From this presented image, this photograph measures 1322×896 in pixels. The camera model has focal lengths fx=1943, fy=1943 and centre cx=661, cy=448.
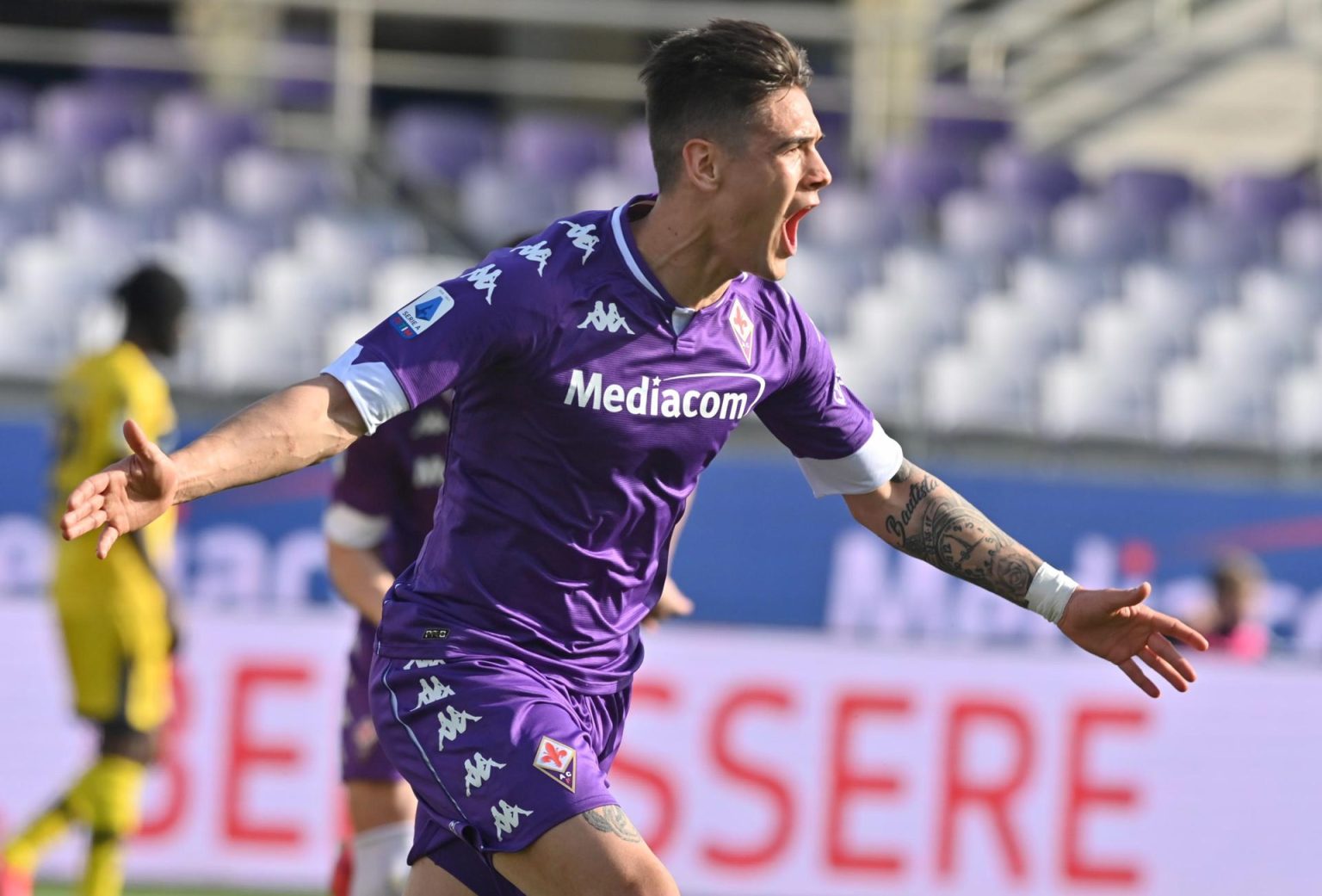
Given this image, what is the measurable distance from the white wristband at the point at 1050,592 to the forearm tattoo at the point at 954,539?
0.02 metres

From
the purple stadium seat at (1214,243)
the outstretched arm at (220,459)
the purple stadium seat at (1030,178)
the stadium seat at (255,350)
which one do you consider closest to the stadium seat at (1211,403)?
the purple stadium seat at (1214,243)

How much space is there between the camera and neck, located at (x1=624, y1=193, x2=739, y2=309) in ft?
13.0

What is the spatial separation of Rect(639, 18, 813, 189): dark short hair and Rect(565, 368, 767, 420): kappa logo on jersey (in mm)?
438

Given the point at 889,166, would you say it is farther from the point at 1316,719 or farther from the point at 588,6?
the point at 1316,719

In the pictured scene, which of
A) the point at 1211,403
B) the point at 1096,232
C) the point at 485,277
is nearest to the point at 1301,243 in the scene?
the point at 1096,232

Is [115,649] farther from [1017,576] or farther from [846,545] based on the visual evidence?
[846,545]

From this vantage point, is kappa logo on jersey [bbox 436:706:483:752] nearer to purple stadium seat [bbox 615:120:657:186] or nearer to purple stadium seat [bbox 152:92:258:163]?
purple stadium seat [bbox 615:120:657:186]

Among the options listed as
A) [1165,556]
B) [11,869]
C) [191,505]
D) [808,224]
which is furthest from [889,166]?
[11,869]

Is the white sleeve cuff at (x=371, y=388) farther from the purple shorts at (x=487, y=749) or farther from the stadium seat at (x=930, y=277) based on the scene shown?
the stadium seat at (x=930, y=277)

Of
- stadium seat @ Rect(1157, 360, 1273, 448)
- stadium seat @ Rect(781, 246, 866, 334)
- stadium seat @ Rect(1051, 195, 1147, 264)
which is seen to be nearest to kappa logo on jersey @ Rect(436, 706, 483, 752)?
stadium seat @ Rect(781, 246, 866, 334)

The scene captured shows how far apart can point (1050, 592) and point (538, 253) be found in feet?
4.56

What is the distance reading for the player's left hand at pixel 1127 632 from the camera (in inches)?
166

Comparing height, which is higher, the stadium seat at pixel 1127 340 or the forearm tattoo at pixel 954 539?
the stadium seat at pixel 1127 340

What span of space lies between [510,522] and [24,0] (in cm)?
1973
